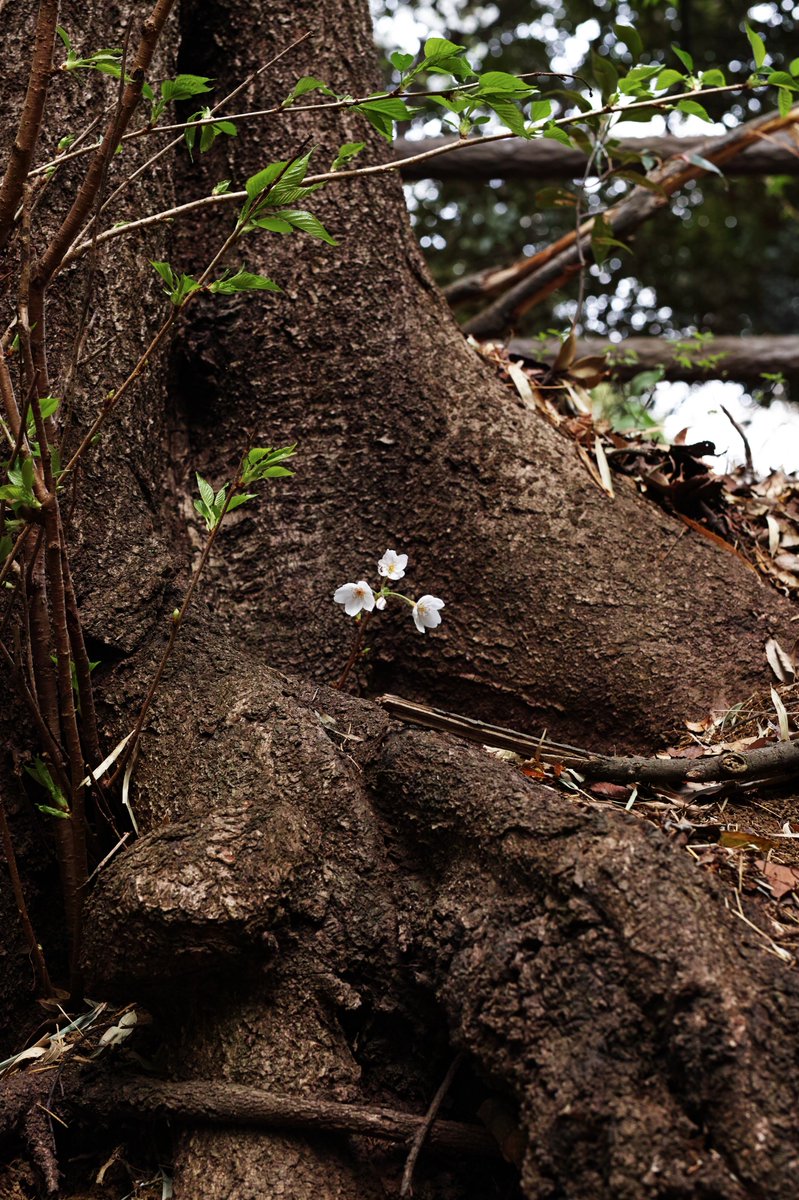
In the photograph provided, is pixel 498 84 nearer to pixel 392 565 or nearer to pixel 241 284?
pixel 241 284

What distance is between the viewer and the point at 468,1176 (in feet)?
4.98

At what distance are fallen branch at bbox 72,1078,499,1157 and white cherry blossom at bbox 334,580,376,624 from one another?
936mm

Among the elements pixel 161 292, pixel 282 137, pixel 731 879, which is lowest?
pixel 731 879

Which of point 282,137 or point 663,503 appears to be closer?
point 282,137

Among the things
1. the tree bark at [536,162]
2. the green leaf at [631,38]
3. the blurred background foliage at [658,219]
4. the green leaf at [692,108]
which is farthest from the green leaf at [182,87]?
the blurred background foliage at [658,219]

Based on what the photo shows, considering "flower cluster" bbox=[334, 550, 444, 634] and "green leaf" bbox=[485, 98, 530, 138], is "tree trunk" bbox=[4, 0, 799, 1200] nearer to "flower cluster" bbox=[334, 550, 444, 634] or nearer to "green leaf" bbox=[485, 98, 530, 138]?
"flower cluster" bbox=[334, 550, 444, 634]

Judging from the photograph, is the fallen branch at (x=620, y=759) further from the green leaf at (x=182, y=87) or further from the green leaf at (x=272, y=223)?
the green leaf at (x=182, y=87)

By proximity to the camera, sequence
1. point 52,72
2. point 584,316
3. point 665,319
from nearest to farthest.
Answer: point 52,72, point 584,316, point 665,319

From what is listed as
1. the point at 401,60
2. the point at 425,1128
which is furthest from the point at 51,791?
the point at 401,60

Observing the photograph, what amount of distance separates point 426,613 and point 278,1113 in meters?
0.99

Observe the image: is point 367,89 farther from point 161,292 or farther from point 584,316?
point 584,316

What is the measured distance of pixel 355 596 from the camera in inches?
83.7

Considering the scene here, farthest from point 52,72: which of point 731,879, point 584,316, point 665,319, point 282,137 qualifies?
point 665,319

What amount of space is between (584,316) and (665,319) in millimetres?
1425
